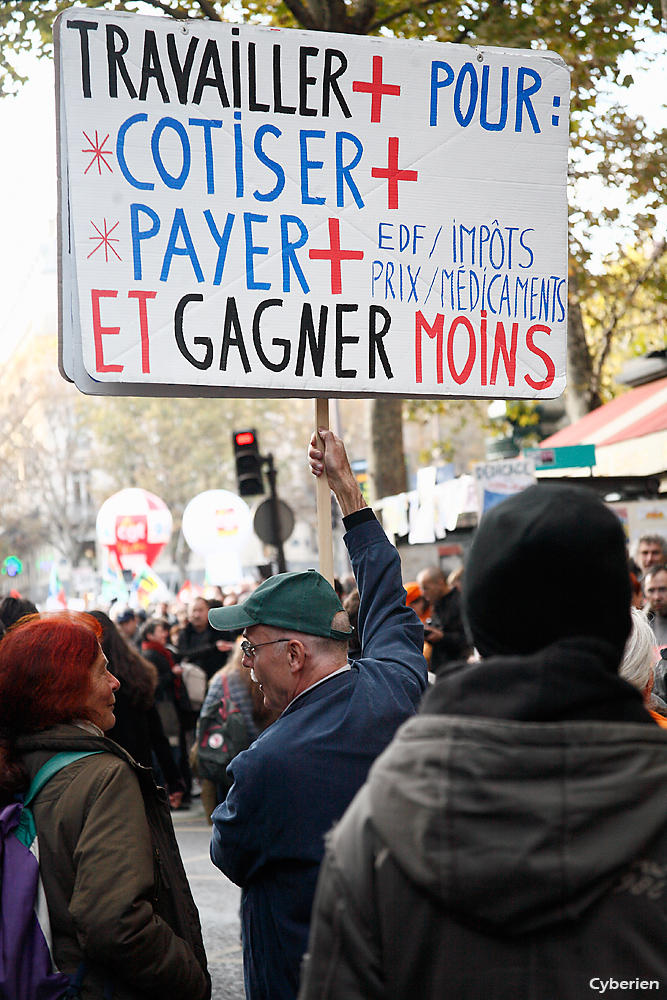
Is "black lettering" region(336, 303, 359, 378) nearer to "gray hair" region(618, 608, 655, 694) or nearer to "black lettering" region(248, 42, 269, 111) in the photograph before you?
"black lettering" region(248, 42, 269, 111)

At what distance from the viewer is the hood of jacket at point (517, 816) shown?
1.16 meters

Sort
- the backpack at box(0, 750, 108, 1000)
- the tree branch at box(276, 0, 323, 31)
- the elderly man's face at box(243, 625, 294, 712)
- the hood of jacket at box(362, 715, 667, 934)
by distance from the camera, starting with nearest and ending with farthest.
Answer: the hood of jacket at box(362, 715, 667, 934) < the backpack at box(0, 750, 108, 1000) < the elderly man's face at box(243, 625, 294, 712) < the tree branch at box(276, 0, 323, 31)

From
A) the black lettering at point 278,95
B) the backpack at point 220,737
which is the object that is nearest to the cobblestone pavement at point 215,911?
the backpack at point 220,737

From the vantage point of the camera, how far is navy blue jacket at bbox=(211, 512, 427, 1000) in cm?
225

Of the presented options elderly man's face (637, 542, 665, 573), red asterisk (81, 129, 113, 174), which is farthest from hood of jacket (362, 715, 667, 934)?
elderly man's face (637, 542, 665, 573)

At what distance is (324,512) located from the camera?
2779 millimetres

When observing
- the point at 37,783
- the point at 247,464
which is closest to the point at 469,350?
the point at 37,783

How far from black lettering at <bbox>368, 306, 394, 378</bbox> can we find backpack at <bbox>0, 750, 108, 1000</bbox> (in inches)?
59.4

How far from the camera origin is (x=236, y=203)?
9.46 ft

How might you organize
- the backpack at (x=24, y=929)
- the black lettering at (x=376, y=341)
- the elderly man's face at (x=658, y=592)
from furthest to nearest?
the elderly man's face at (x=658, y=592)
the black lettering at (x=376, y=341)
the backpack at (x=24, y=929)

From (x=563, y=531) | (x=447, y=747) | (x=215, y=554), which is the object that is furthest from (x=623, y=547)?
(x=215, y=554)

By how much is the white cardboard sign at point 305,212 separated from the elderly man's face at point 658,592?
3.68m

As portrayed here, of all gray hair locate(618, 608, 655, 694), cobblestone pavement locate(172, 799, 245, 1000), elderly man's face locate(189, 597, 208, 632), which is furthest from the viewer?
elderly man's face locate(189, 597, 208, 632)

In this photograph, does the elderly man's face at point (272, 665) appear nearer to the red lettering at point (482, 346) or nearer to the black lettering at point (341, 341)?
the black lettering at point (341, 341)
